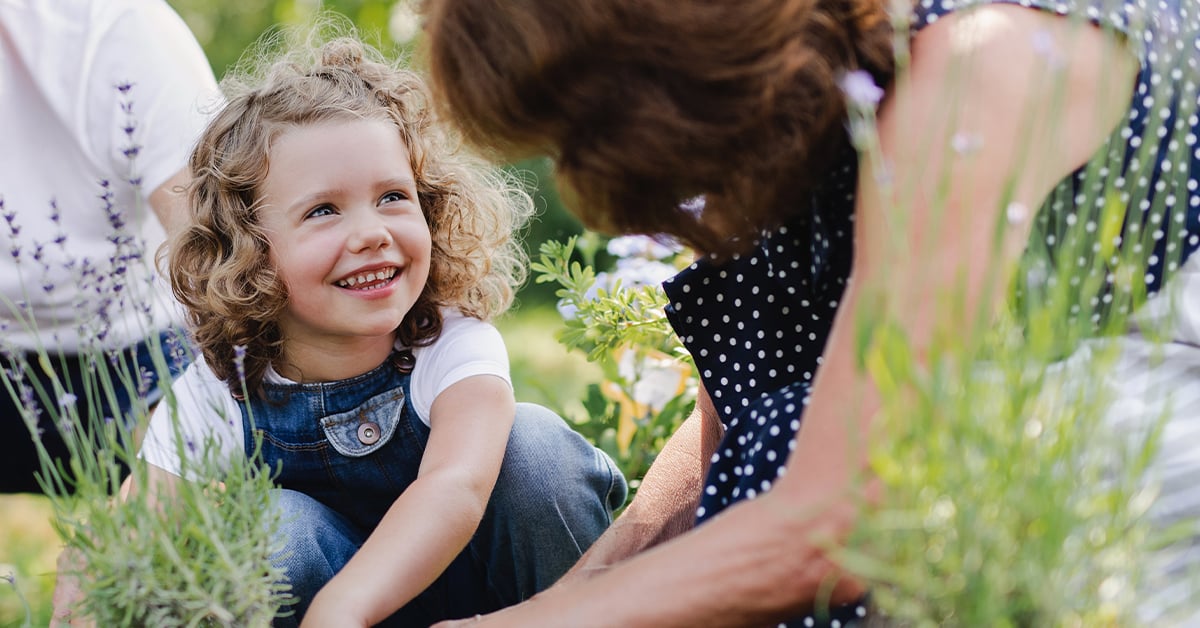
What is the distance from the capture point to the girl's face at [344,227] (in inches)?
84.1

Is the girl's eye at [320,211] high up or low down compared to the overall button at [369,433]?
up

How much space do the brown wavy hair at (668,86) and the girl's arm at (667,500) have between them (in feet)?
2.08

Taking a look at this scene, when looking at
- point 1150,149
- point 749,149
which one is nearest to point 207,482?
point 749,149

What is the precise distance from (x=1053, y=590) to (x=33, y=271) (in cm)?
228

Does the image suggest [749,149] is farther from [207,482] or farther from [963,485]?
[207,482]

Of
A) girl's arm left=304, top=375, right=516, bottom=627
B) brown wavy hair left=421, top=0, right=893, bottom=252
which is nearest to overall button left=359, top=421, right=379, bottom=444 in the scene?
girl's arm left=304, top=375, right=516, bottom=627

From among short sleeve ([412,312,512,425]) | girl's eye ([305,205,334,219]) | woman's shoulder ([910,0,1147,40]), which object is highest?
woman's shoulder ([910,0,1147,40])

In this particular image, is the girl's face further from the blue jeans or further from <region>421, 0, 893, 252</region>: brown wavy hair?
<region>421, 0, 893, 252</region>: brown wavy hair

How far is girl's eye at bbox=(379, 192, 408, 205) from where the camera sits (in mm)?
2205

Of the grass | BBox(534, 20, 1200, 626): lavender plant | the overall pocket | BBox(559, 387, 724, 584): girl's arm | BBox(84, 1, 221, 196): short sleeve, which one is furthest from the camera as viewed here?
the grass

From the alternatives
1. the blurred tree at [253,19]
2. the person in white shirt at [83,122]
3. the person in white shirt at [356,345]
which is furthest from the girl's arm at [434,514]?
the blurred tree at [253,19]

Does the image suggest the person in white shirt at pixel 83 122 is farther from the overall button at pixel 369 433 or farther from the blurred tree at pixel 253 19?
the blurred tree at pixel 253 19

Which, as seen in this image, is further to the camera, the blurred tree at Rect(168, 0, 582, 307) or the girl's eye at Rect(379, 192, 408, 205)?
the blurred tree at Rect(168, 0, 582, 307)

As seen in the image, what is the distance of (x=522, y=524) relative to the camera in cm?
220
